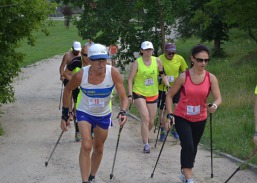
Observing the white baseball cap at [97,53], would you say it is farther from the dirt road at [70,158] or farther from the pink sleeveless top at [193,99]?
the dirt road at [70,158]

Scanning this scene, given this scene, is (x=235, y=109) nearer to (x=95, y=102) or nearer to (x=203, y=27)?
(x=95, y=102)

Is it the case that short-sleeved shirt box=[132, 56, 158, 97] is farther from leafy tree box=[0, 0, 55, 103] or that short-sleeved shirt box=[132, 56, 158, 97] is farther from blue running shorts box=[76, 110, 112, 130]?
blue running shorts box=[76, 110, 112, 130]

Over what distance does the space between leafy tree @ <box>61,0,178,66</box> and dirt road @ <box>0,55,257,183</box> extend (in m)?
4.74

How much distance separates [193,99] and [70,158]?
2982 mm

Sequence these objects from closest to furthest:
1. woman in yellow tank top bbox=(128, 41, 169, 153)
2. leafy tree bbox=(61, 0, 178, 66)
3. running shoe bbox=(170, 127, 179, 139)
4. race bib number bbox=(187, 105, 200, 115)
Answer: race bib number bbox=(187, 105, 200, 115)
woman in yellow tank top bbox=(128, 41, 169, 153)
running shoe bbox=(170, 127, 179, 139)
leafy tree bbox=(61, 0, 178, 66)

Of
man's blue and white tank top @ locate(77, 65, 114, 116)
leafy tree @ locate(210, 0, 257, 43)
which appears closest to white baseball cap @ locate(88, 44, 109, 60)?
man's blue and white tank top @ locate(77, 65, 114, 116)

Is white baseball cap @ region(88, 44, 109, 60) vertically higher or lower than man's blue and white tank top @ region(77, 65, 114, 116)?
higher

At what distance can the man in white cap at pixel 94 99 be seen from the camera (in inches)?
301

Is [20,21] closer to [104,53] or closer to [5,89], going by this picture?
[5,89]

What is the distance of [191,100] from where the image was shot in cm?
802

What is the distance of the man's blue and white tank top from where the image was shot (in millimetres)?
7781

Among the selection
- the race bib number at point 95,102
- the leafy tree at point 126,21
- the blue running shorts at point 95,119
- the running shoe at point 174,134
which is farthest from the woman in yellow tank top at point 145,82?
the leafy tree at point 126,21

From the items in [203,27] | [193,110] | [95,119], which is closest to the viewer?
[95,119]

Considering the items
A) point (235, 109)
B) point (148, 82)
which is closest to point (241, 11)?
point (235, 109)
